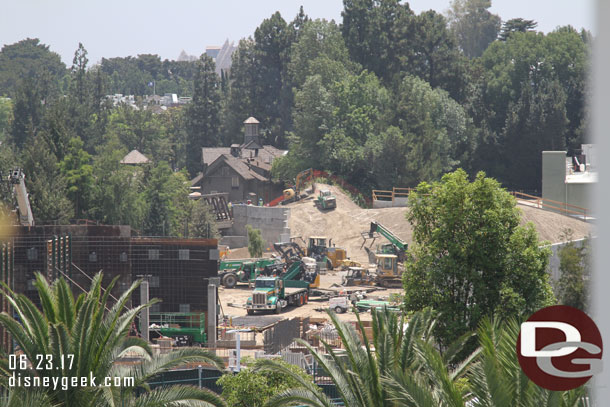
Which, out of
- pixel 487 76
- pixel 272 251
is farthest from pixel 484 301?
pixel 487 76

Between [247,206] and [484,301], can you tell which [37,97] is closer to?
[247,206]

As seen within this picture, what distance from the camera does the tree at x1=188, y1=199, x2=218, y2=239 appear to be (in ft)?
207

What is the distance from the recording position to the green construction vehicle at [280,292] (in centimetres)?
4069

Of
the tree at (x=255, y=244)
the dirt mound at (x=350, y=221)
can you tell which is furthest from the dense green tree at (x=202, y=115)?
the tree at (x=255, y=244)

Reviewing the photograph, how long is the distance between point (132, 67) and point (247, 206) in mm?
129312

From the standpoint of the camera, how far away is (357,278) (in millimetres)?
50344

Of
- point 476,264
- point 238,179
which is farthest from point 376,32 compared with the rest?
point 476,264

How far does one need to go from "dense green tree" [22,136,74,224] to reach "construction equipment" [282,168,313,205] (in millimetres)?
17682

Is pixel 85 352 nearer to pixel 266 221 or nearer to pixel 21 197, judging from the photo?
pixel 21 197

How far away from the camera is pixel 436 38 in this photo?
291ft

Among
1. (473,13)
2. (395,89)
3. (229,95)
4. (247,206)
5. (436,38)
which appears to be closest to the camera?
(247,206)

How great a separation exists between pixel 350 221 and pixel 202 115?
43509 mm

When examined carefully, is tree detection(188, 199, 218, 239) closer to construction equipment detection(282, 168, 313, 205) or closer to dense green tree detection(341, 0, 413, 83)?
construction equipment detection(282, 168, 313, 205)

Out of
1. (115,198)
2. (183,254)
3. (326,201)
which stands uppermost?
(115,198)
